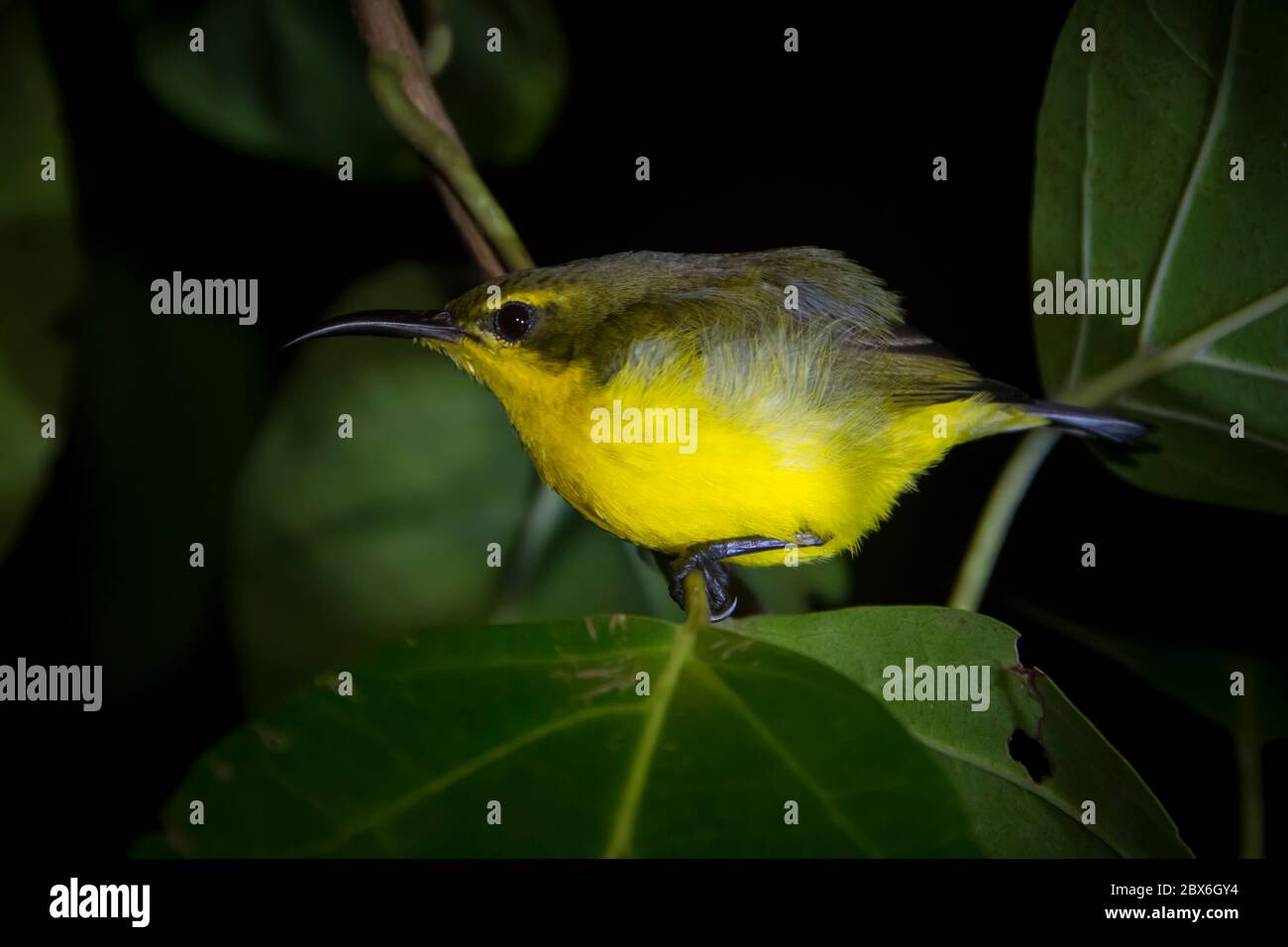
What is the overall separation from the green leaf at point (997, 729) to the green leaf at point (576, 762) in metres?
0.08

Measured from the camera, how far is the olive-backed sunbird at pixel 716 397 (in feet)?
2.51

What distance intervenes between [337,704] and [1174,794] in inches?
35.5

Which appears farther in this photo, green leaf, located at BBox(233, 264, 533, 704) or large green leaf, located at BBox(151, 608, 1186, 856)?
green leaf, located at BBox(233, 264, 533, 704)

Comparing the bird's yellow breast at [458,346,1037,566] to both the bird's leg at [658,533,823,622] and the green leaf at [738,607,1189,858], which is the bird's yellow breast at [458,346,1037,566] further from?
the green leaf at [738,607,1189,858]

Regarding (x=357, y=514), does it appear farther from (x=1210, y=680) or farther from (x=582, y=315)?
(x=1210, y=680)

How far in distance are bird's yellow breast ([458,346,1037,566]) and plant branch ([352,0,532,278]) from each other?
10cm

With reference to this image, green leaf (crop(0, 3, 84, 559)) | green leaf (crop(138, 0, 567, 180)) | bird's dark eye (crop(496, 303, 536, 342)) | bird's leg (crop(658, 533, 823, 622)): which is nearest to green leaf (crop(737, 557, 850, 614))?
bird's leg (crop(658, 533, 823, 622))

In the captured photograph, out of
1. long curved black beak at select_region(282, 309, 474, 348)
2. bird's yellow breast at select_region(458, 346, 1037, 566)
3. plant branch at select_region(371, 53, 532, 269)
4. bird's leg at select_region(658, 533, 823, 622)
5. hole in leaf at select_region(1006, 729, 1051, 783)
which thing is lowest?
hole in leaf at select_region(1006, 729, 1051, 783)

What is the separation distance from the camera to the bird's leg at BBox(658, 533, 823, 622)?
0.79m

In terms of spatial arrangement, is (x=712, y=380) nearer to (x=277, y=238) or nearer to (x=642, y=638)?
(x=642, y=638)

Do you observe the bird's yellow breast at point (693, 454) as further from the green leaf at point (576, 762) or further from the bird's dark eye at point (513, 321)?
the green leaf at point (576, 762)

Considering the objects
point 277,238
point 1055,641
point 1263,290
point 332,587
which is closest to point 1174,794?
point 1055,641

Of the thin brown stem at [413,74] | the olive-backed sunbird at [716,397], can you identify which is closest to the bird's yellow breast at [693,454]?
the olive-backed sunbird at [716,397]
